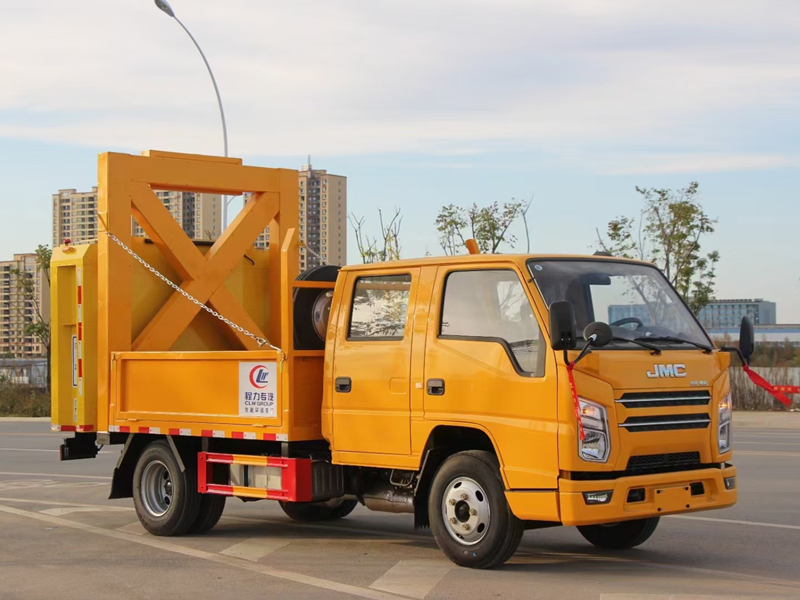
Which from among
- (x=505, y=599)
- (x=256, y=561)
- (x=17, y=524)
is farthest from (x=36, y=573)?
(x=505, y=599)

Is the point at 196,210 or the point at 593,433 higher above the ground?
the point at 196,210

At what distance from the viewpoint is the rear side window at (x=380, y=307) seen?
A: 28.6 ft

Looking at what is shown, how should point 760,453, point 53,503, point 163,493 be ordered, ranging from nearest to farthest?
point 163,493
point 53,503
point 760,453

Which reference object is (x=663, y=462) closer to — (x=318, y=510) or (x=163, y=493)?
(x=318, y=510)

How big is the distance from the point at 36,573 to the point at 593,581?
4.01 metres

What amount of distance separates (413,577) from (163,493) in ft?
11.1

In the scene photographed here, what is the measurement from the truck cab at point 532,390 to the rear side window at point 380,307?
0.04ft

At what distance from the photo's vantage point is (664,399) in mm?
7855

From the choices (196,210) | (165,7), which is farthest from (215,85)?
(196,210)

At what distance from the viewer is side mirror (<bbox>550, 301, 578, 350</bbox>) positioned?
7316 millimetres

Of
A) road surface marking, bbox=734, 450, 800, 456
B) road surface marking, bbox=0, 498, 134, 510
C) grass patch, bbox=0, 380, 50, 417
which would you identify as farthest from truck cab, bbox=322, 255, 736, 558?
grass patch, bbox=0, 380, 50, 417

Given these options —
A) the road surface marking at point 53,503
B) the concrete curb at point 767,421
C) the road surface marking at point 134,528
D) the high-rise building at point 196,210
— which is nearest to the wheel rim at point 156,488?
the road surface marking at point 134,528

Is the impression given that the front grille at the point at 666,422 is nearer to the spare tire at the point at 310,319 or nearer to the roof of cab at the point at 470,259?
the roof of cab at the point at 470,259

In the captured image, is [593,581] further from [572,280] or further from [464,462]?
[572,280]
